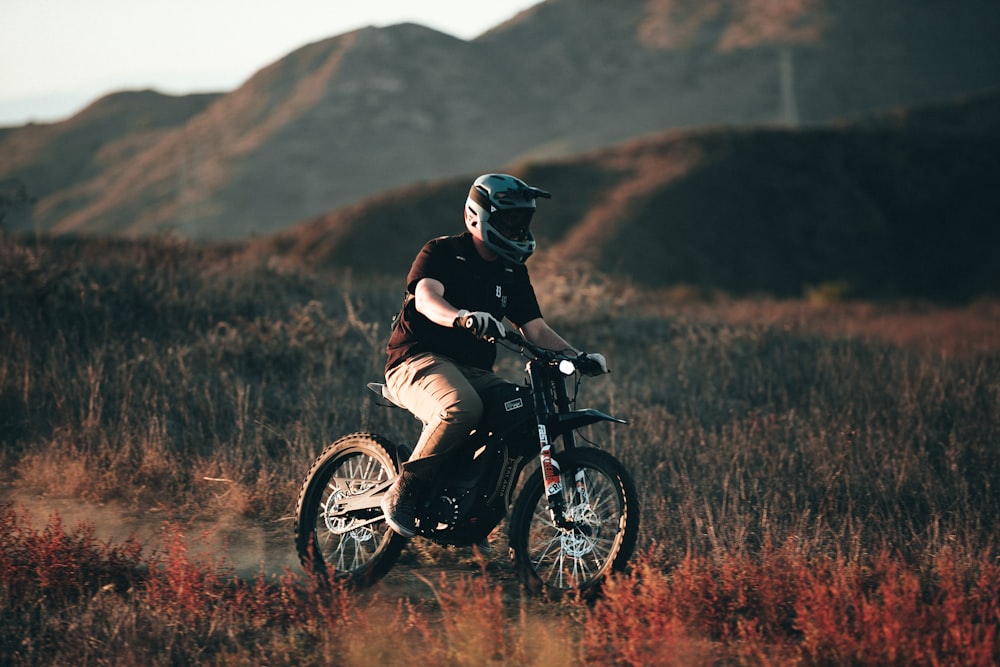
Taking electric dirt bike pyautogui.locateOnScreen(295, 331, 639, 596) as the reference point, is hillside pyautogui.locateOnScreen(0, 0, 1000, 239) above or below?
above

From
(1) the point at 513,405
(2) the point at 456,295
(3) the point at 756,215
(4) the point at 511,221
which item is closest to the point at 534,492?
(1) the point at 513,405

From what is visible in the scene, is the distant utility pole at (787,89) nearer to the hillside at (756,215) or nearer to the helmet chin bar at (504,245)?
the hillside at (756,215)

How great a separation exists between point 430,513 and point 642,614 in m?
1.37

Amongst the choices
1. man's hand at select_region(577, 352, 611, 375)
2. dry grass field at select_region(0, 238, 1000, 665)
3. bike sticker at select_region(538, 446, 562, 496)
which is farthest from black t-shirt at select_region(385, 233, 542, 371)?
dry grass field at select_region(0, 238, 1000, 665)

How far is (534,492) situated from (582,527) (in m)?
0.34

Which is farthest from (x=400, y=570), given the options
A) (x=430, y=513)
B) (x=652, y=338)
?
(x=652, y=338)

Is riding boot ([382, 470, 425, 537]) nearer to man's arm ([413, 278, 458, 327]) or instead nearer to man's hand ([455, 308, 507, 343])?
man's arm ([413, 278, 458, 327])

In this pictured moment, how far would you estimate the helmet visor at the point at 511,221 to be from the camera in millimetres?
5156

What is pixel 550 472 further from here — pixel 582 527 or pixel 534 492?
pixel 582 527

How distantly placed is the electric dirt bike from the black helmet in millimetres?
577

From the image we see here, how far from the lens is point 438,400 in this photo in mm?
5062

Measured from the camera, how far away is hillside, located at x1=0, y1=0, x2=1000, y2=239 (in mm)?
106375

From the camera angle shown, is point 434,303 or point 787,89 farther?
point 787,89

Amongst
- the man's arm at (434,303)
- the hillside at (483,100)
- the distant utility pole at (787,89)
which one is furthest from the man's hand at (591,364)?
the distant utility pole at (787,89)
